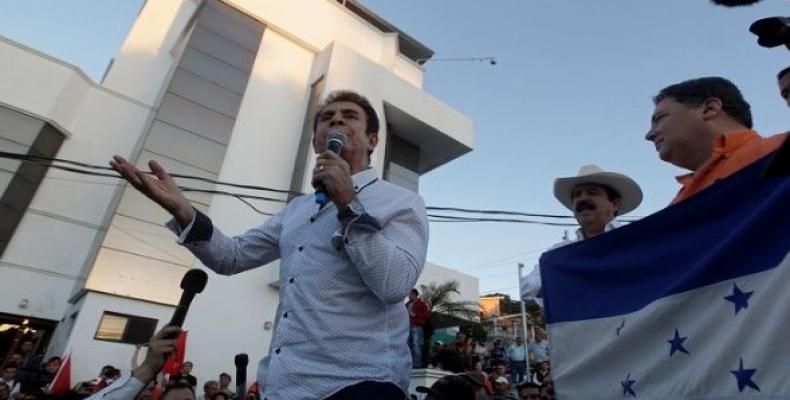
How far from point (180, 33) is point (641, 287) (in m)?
19.2

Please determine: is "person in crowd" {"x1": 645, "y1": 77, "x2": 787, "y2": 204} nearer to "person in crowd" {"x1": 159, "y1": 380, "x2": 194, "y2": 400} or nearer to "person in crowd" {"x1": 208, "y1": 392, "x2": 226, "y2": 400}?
"person in crowd" {"x1": 159, "y1": 380, "x2": 194, "y2": 400}

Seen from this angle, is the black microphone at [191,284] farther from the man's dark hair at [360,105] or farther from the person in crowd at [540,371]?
the person in crowd at [540,371]

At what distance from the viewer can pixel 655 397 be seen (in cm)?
177

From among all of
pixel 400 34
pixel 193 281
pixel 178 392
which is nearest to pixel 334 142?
pixel 193 281

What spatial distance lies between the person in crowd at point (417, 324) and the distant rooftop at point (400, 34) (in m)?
16.3

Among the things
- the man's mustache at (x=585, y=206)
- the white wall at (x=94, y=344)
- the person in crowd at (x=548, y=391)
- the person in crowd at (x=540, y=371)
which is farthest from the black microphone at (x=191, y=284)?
the person in crowd at (x=540, y=371)

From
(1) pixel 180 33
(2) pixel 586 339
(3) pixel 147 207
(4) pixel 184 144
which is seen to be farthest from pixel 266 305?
(2) pixel 586 339

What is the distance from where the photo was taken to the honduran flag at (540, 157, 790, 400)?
1558mm

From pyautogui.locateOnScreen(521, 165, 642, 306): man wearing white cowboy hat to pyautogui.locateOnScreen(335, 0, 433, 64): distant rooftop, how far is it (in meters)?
20.3

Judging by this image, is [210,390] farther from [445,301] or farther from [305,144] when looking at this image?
[445,301]

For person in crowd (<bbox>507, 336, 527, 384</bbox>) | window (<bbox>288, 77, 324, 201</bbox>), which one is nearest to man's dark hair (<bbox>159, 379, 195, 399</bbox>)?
window (<bbox>288, 77, 324, 201</bbox>)

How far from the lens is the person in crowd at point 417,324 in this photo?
9602 millimetres

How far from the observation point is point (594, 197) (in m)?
3.37

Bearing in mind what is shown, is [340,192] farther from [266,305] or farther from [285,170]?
[285,170]
